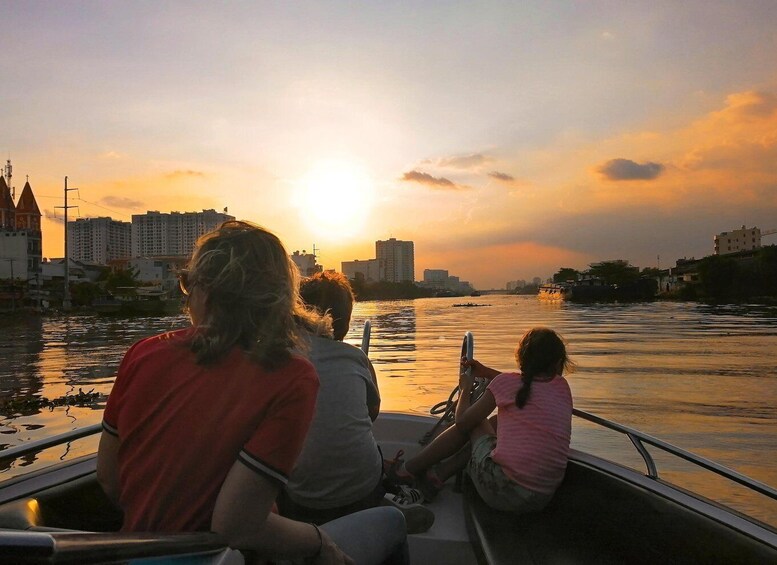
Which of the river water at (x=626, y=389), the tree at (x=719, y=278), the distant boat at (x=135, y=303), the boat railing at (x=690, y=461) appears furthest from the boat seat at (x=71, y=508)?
the tree at (x=719, y=278)

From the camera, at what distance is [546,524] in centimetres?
301

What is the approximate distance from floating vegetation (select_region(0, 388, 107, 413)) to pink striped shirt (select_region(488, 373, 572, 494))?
8726 mm

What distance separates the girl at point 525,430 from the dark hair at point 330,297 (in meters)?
0.92

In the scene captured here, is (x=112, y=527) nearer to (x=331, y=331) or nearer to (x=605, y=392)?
(x=331, y=331)

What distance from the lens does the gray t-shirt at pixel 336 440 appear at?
256 cm

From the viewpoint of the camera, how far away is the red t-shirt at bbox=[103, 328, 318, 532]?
1.34 meters

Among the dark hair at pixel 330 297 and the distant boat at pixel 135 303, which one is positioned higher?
Answer: the dark hair at pixel 330 297

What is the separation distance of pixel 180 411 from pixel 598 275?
166 metres

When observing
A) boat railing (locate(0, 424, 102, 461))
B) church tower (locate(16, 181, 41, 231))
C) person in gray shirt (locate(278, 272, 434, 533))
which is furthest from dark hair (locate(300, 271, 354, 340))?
church tower (locate(16, 181, 41, 231))

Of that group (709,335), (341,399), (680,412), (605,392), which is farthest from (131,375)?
(709,335)

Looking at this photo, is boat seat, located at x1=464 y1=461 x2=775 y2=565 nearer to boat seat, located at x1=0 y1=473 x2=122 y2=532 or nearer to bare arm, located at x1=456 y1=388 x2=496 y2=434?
bare arm, located at x1=456 y1=388 x2=496 y2=434

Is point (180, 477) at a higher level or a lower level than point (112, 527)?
higher

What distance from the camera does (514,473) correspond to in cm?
297

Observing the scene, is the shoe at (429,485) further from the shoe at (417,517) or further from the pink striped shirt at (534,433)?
the pink striped shirt at (534,433)
